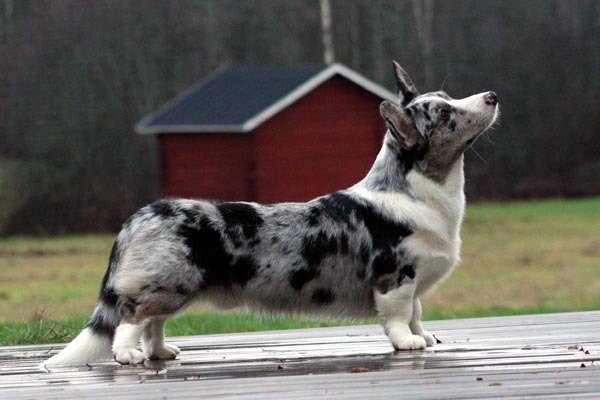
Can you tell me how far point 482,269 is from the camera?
2238 centimetres

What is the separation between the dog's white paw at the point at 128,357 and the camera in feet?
16.5

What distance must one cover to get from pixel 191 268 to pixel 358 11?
29009 mm

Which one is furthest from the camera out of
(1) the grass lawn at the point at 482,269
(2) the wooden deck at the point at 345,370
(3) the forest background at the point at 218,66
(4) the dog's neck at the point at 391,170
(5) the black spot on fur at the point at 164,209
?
(3) the forest background at the point at 218,66

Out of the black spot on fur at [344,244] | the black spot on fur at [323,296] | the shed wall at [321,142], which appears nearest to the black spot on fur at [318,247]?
the black spot on fur at [344,244]

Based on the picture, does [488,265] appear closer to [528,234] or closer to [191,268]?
[528,234]

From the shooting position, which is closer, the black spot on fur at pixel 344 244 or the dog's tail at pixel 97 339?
the dog's tail at pixel 97 339

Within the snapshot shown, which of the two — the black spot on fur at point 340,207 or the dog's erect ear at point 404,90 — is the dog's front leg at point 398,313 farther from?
the dog's erect ear at point 404,90

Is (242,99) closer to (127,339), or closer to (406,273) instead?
(406,273)

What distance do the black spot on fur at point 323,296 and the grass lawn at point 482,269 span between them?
7.63 ft

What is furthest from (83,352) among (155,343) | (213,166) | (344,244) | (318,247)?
(213,166)

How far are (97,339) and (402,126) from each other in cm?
151

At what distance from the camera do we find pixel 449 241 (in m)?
5.34

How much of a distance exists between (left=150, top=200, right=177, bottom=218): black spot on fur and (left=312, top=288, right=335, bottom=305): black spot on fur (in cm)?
68

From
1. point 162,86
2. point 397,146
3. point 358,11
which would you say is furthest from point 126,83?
point 397,146
